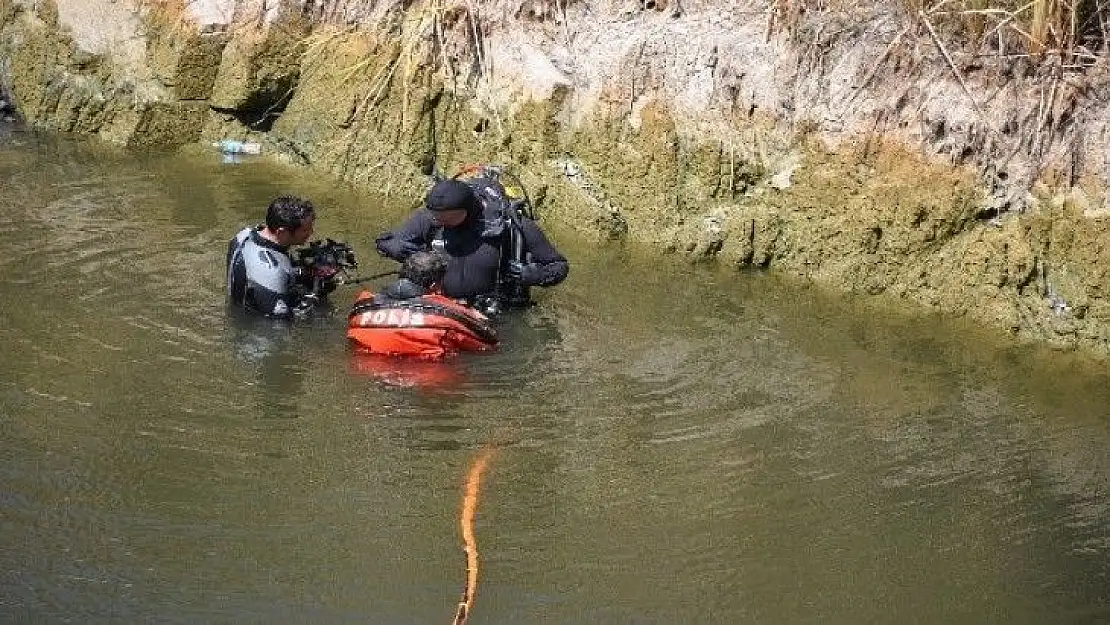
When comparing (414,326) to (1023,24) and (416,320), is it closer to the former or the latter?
(416,320)

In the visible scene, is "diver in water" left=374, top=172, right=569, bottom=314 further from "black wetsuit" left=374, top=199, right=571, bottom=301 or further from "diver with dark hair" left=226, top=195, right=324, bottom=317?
"diver with dark hair" left=226, top=195, right=324, bottom=317

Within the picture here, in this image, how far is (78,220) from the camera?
923cm

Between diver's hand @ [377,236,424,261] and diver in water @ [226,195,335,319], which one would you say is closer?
diver in water @ [226,195,335,319]

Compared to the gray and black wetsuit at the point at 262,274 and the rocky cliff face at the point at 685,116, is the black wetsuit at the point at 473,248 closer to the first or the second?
the gray and black wetsuit at the point at 262,274

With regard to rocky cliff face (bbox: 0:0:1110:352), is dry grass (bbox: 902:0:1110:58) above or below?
above

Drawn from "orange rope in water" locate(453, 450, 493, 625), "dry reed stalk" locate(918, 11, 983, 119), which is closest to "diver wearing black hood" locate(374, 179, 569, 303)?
"orange rope in water" locate(453, 450, 493, 625)

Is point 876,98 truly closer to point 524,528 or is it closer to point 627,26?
point 627,26

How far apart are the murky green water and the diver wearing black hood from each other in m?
0.31

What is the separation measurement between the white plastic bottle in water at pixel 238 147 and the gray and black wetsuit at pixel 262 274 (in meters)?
3.34

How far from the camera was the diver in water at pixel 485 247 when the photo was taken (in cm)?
769

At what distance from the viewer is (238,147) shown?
35.1 ft

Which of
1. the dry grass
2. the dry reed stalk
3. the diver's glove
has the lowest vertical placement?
the diver's glove

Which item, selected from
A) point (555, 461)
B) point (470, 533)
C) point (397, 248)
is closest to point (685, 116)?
point (397, 248)

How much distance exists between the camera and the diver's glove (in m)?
7.68
